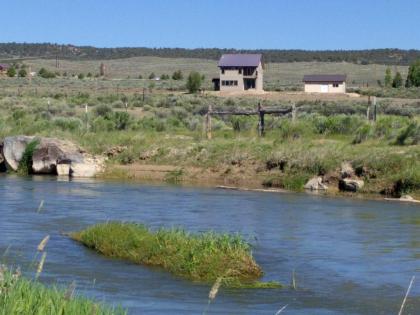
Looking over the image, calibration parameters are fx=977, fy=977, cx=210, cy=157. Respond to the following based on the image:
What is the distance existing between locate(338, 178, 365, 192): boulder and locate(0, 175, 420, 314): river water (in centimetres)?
132

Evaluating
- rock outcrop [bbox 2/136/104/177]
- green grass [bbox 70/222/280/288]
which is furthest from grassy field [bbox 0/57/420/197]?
green grass [bbox 70/222/280/288]

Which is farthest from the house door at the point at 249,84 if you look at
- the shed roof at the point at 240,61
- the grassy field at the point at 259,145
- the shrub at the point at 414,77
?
the grassy field at the point at 259,145

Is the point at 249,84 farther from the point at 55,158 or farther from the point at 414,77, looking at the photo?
the point at 55,158

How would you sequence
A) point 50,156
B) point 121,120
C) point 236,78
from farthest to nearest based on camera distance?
point 236,78 → point 121,120 → point 50,156

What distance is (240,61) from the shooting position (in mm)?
94375

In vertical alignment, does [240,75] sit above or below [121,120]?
above

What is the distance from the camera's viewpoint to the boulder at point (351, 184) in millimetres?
26773

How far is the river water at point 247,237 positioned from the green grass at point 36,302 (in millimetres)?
2268

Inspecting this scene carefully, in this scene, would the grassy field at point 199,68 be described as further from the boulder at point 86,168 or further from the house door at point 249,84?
the boulder at point 86,168

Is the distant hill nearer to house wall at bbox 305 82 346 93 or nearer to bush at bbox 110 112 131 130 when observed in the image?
house wall at bbox 305 82 346 93

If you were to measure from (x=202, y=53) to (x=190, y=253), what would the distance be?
173 metres

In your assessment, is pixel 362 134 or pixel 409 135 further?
pixel 362 134

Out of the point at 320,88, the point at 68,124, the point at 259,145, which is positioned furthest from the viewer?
the point at 320,88

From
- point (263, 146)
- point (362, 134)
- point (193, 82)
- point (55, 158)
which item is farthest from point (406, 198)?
point (193, 82)
